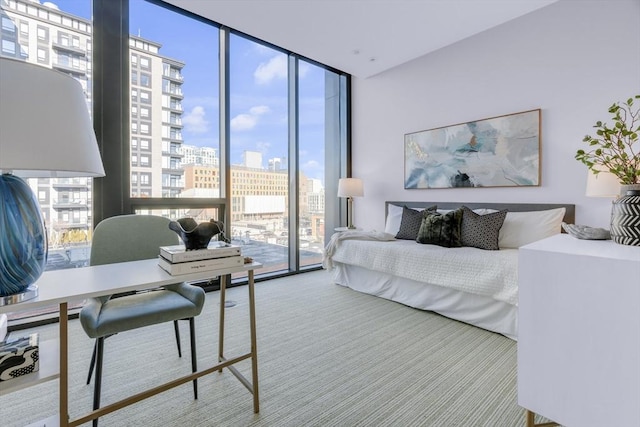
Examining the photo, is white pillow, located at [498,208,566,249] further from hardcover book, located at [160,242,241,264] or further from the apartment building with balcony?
the apartment building with balcony

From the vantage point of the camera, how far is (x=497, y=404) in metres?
1.57

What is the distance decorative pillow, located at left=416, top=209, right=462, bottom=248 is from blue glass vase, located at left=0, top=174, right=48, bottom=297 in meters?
2.94

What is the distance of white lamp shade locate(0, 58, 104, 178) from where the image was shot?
845mm

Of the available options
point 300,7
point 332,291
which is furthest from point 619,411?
point 300,7

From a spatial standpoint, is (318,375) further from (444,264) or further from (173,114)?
(173,114)

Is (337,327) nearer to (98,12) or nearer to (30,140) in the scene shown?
(30,140)

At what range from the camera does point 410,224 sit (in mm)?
3557

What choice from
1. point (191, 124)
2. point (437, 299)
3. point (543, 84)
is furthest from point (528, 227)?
point (191, 124)

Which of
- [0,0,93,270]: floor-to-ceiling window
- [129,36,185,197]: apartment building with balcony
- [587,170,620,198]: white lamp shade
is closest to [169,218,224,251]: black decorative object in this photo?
[0,0,93,270]: floor-to-ceiling window

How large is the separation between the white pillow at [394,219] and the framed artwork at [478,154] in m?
0.38

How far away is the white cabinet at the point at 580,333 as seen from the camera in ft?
2.79

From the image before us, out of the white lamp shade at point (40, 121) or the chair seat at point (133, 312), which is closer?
the white lamp shade at point (40, 121)

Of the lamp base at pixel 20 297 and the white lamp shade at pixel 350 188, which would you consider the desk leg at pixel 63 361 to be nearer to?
the lamp base at pixel 20 297

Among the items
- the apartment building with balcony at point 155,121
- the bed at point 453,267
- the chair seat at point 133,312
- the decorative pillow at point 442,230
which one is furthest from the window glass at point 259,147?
the chair seat at point 133,312
